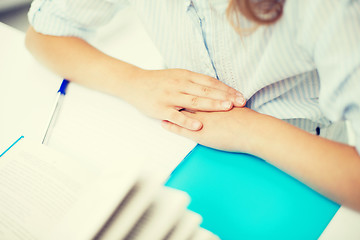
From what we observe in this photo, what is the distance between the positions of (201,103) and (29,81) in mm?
350

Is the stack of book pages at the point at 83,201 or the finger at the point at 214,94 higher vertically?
the finger at the point at 214,94

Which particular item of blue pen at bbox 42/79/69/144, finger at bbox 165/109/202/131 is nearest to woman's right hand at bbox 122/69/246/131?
finger at bbox 165/109/202/131

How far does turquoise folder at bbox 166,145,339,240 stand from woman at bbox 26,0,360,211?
0.02m

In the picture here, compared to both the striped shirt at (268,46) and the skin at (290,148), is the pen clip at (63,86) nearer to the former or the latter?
the striped shirt at (268,46)

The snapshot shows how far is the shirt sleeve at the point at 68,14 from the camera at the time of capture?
1.77 feet

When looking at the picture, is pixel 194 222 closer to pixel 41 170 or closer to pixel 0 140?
pixel 41 170

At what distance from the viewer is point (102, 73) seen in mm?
557

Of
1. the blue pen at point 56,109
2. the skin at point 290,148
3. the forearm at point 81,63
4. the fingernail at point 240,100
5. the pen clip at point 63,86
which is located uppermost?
the fingernail at point 240,100

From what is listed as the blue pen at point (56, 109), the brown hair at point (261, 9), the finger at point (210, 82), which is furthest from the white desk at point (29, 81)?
the brown hair at point (261, 9)

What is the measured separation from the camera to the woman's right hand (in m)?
0.48

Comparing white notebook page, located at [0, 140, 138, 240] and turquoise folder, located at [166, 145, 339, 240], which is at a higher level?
turquoise folder, located at [166, 145, 339, 240]

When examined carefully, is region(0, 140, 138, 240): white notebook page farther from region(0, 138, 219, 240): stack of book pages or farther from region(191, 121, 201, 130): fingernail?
region(191, 121, 201, 130): fingernail

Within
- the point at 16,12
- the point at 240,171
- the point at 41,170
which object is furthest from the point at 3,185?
the point at 16,12

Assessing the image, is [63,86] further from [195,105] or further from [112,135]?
[195,105]
